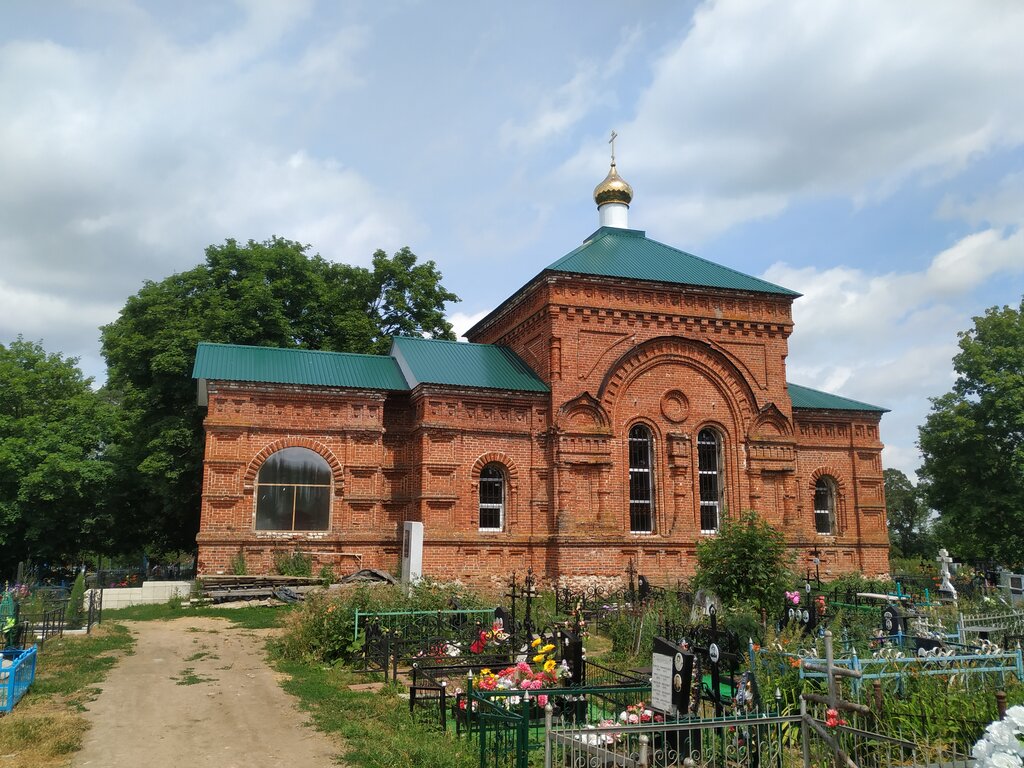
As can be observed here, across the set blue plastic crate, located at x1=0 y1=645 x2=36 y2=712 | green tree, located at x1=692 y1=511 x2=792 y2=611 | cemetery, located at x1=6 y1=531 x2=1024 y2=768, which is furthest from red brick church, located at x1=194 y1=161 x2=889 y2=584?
blue plastic crate, located at x1=0 y1=645 x2=36 y2=712

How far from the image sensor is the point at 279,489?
20.0 metres

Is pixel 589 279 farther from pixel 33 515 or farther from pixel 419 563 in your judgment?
pixel 33 515

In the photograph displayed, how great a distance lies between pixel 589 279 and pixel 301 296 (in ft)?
39.9

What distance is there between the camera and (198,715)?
965 centimetres

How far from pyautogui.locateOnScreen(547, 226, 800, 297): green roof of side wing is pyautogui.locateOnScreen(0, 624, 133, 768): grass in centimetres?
1399

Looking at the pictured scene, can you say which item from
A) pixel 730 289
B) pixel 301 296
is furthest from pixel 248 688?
pixel 301 296

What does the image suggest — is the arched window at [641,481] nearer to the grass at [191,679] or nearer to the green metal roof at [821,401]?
the green metal roof at [821,401]

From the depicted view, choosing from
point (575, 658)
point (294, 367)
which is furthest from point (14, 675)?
point (294, 367)

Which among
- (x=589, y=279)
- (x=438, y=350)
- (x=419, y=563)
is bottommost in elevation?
(x=419, y=563)

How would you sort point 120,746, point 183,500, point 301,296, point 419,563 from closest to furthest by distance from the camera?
point 120,746, point 419,563, point 183,500, point 301,296

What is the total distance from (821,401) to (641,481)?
25.0ft

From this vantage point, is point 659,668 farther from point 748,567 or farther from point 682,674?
point 748,567

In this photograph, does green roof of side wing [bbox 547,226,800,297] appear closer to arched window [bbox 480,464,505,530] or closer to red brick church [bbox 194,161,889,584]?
red brick church [bbox 194,161,889,584]

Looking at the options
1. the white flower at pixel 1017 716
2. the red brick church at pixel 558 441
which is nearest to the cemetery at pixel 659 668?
the white flower at pixel 1017 716
